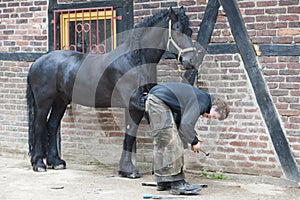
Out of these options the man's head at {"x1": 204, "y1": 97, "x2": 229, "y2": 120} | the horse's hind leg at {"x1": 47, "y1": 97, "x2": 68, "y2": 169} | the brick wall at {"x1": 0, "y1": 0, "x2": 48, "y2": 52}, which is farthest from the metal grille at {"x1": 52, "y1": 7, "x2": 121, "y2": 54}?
the man's head at {"x1": 204, "y1": 97, "x2": 229, "y2": 120}

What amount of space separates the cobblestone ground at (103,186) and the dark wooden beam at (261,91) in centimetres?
27

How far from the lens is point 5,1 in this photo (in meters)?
9.10

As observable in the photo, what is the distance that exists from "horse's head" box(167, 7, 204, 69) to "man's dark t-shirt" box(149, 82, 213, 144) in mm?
800

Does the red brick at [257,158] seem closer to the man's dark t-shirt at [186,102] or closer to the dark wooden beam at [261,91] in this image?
the dark wooden beam at [261,91]

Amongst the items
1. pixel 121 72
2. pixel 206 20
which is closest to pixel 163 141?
pixel 121 72

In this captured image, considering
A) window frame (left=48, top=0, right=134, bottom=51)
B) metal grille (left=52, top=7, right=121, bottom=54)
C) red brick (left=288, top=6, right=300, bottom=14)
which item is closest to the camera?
red brick (left=288, top=6, right=300, bottom=14)

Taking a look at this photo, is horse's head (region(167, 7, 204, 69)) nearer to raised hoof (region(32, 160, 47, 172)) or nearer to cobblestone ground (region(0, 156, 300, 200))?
cobblestone ground (region(0, 156, 300, 200))

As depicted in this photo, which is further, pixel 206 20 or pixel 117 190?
pixel 206 20

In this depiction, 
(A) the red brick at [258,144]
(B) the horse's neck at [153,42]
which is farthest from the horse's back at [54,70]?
(A) the red brick at [258,144]

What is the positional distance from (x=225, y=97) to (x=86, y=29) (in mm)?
2430

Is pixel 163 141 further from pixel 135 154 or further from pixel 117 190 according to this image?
pixel 135 154

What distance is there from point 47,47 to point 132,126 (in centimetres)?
225

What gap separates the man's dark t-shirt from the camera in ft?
19.5

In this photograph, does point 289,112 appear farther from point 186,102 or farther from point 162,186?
point 162,186
